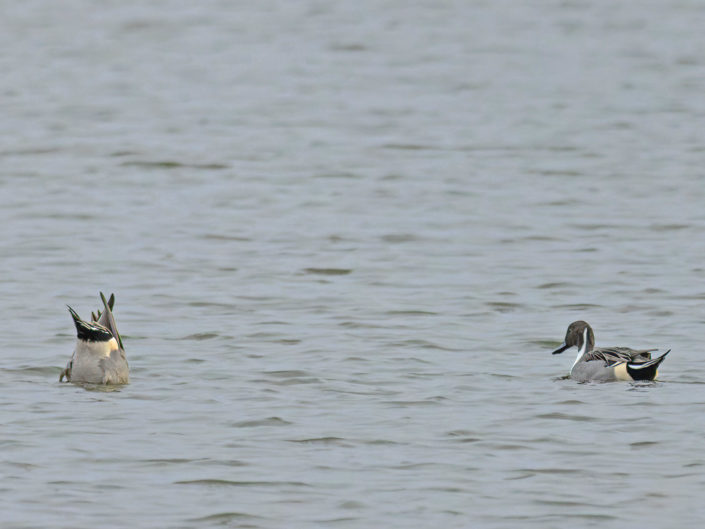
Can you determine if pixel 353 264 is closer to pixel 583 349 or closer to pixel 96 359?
pixel 583 349

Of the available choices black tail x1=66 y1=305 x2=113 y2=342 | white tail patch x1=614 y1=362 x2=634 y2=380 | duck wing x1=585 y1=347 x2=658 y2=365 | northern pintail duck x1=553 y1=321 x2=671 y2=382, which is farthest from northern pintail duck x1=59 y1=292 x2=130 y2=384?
white tail patch x1=614 y1=362 x2=634 y2=380

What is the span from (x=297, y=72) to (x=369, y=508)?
21.2m

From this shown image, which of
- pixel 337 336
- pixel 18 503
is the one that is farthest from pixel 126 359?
A: pixel 18 503

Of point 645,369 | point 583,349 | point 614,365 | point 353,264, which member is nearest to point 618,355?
point 614,365

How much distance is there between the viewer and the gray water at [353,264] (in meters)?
9.10

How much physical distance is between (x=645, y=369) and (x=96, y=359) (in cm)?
411

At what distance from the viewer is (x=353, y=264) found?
1628cm

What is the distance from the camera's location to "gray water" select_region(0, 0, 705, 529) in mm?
9102

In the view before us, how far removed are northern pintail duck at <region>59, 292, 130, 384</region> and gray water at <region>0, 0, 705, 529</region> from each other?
8.1 inches

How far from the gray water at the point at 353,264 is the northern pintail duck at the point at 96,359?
205mm

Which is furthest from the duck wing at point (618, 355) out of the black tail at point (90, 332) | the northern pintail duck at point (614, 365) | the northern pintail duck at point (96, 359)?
the black tail at point (90, 332)

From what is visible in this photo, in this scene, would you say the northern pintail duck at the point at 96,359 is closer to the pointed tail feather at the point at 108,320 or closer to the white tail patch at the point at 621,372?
the pointed tail feather at the point at 108,320

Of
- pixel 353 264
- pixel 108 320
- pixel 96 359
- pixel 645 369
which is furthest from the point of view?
pixel 353 264

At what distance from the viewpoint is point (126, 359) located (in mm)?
12055
